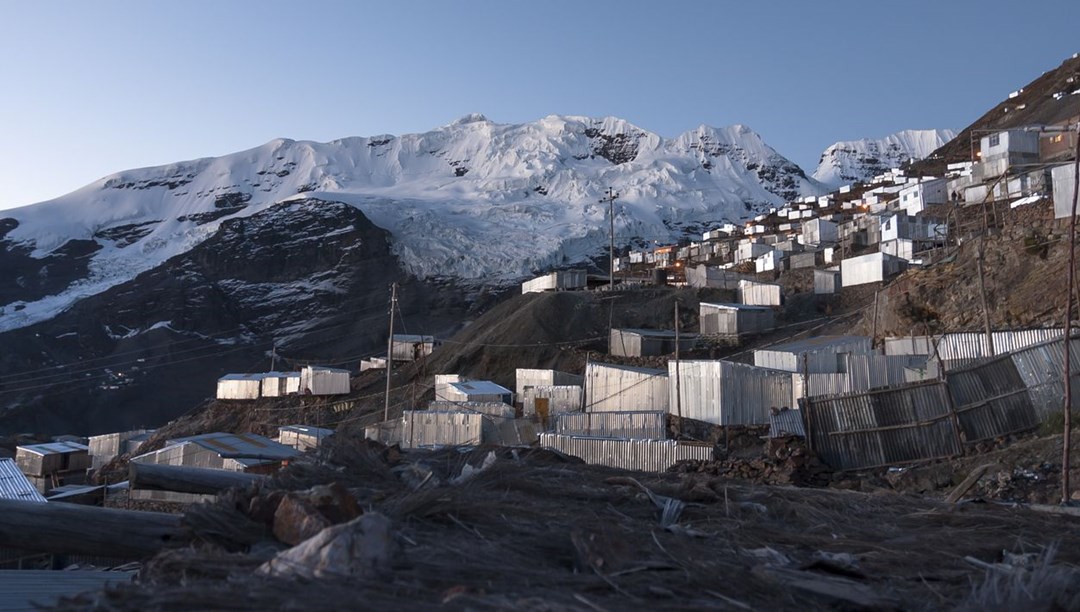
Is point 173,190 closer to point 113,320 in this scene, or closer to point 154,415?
point 113,320

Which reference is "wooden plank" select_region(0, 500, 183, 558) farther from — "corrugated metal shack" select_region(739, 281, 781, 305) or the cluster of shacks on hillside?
"corrugated metal shack" select_region(739, 281, 781, 305)

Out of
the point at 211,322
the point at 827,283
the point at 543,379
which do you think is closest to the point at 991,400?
the point at 543,379

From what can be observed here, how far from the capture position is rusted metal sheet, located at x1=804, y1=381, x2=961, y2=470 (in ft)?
46.2

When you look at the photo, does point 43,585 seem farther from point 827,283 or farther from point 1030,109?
point 1030,109

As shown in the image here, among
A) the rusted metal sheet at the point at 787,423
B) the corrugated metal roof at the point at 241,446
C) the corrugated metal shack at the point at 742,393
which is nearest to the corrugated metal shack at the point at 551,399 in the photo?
the corrugated metal shack at the point at 742,393

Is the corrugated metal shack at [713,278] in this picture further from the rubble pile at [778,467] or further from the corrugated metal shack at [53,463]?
the rubble pile at [778,467]

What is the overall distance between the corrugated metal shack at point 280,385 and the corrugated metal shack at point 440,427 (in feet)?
78.0

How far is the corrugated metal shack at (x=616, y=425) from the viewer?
21734 millimetres

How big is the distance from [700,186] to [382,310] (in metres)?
73.3

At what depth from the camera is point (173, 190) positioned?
538ft

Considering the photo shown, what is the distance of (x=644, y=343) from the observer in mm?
38594

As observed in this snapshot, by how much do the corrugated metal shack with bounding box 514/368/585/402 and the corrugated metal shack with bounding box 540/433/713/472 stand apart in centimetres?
1320

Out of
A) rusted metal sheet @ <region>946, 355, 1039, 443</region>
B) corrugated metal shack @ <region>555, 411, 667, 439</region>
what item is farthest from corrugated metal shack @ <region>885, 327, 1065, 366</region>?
corrugated metal shack @ <region>555, 411, 667, 439</region>

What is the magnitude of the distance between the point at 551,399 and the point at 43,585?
25.8 metres
